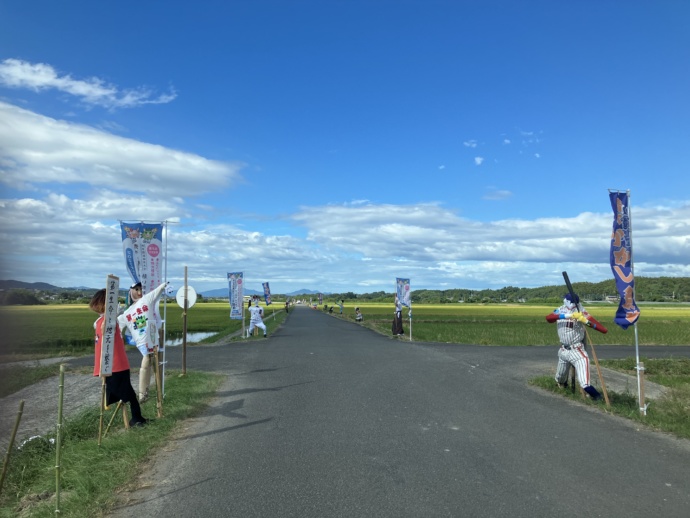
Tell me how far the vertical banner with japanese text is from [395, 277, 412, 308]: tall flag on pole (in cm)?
1915

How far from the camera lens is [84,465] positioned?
17.4ft

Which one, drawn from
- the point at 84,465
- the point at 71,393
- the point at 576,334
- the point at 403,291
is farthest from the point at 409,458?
the point at 403,291

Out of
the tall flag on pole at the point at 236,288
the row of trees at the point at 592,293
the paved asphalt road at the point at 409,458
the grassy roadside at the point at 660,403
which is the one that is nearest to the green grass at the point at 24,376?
the paved asphalt road at the point at 409,458

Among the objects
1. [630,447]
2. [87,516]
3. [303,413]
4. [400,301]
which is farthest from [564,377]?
[400,301]

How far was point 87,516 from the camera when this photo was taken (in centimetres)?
409

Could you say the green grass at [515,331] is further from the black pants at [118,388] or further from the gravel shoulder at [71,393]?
the black pants at [118,388]

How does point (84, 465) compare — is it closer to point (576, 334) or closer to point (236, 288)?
point (576, 334)

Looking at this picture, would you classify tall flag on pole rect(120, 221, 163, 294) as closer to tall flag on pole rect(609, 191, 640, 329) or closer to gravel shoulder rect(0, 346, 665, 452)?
gravel shoulder rect(0, 346, 665, 452)

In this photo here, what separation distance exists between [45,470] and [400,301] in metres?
19.9

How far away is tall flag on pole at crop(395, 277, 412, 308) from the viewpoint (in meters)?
24.5

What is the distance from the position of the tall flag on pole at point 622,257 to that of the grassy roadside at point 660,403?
1.36 metres

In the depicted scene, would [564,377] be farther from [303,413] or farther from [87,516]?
[87,516]

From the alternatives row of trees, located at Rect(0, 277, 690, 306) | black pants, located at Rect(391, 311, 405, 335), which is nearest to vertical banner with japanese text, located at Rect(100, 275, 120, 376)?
black pants, located at Rect(391, 311, 405, 335)

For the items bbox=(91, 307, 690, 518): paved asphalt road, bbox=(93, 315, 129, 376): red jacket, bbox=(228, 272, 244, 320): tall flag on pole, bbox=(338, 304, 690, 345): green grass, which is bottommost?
bbox=(338, 304, 690, 345): green grass
